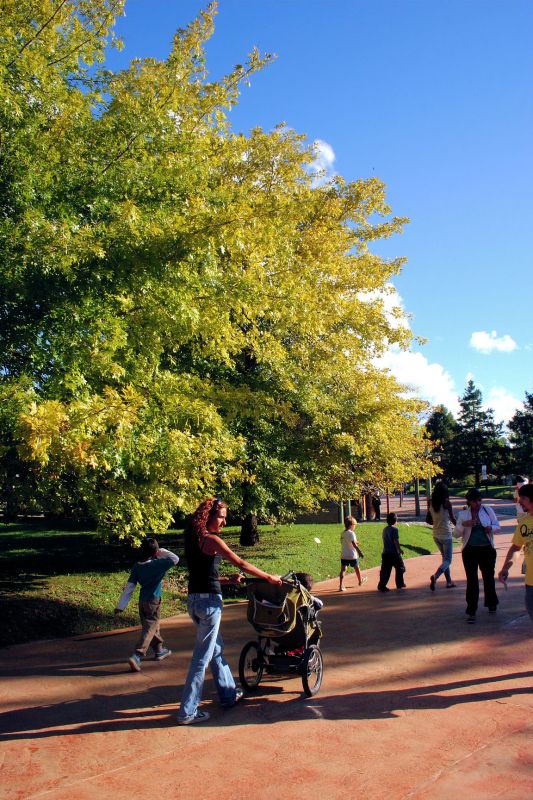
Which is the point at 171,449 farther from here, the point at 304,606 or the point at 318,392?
the point at 318,392

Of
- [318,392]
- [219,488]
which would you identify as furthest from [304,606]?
[318,392]

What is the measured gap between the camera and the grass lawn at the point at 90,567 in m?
9.62

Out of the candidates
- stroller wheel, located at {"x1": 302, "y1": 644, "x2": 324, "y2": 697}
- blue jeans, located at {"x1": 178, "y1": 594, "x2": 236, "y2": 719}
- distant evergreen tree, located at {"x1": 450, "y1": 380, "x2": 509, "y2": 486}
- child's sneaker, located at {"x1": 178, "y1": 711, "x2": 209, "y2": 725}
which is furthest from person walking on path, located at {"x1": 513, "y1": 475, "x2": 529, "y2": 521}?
distant evergreen tree, located at {"x1": 450, "y1": 380, "x2": 509, "y2": 486}

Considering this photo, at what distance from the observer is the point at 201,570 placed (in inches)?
219

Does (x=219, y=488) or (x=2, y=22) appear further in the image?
(x=219, y=488)

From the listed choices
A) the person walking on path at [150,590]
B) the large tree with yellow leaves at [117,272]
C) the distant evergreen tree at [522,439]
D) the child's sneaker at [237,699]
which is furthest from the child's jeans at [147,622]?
the distant evergreen tree at [522,439]

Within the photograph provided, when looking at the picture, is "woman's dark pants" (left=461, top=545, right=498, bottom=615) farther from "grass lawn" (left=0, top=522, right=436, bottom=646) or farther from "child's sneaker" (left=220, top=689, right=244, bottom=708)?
"grass lawn" (left=0, top=522, right=436, bottom=646)

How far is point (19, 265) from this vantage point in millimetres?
7438

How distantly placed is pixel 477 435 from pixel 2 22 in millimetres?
71294

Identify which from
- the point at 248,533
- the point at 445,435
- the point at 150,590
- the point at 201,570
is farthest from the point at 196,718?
the point at 445,435

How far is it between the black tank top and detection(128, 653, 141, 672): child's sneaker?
1.92 metres

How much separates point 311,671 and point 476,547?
3.96 m

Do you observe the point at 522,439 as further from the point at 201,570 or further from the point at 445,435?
the point at 201,570

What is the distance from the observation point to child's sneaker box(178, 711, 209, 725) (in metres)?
5.28
